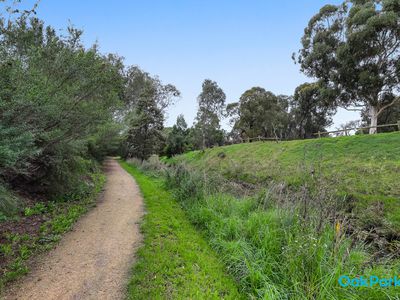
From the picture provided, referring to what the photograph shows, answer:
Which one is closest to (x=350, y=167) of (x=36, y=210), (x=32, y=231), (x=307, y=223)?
(x=307, y=223)

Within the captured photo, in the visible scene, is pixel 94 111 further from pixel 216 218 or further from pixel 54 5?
pixel 216 218

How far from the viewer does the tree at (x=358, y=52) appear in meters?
15.8

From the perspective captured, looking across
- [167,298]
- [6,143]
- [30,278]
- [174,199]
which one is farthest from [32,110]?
[174,199]

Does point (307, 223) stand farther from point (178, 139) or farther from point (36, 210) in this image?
point (178, 139)

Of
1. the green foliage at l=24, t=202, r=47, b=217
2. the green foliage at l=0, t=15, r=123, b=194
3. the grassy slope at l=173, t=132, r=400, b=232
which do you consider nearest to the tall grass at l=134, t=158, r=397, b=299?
the grassy slope at l=173, t=132, r=400, b=232

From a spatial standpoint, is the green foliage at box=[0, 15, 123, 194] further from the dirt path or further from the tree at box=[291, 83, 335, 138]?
the tree at box=[291, 83, 335, 138]

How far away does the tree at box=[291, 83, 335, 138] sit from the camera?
2950 centimetres

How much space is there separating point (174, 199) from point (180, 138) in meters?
24.0

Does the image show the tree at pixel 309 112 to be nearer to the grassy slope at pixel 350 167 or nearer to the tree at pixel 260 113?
the tree at pixel 260 113

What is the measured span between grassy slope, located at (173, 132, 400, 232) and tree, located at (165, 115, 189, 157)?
16.2 metres

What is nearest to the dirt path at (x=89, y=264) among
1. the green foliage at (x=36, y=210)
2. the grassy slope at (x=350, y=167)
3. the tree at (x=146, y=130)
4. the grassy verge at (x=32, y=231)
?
the grassy verge at (x=32, y=231)

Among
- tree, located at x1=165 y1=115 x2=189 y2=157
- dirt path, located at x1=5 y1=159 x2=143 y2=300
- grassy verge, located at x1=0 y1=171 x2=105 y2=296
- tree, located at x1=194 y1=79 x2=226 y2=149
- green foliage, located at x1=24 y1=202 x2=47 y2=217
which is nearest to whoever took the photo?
dirt path, located at x1=5 y1=159 x2=143 y2=300

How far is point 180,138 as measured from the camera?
104 feet

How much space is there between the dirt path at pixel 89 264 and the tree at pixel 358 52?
20246mm
